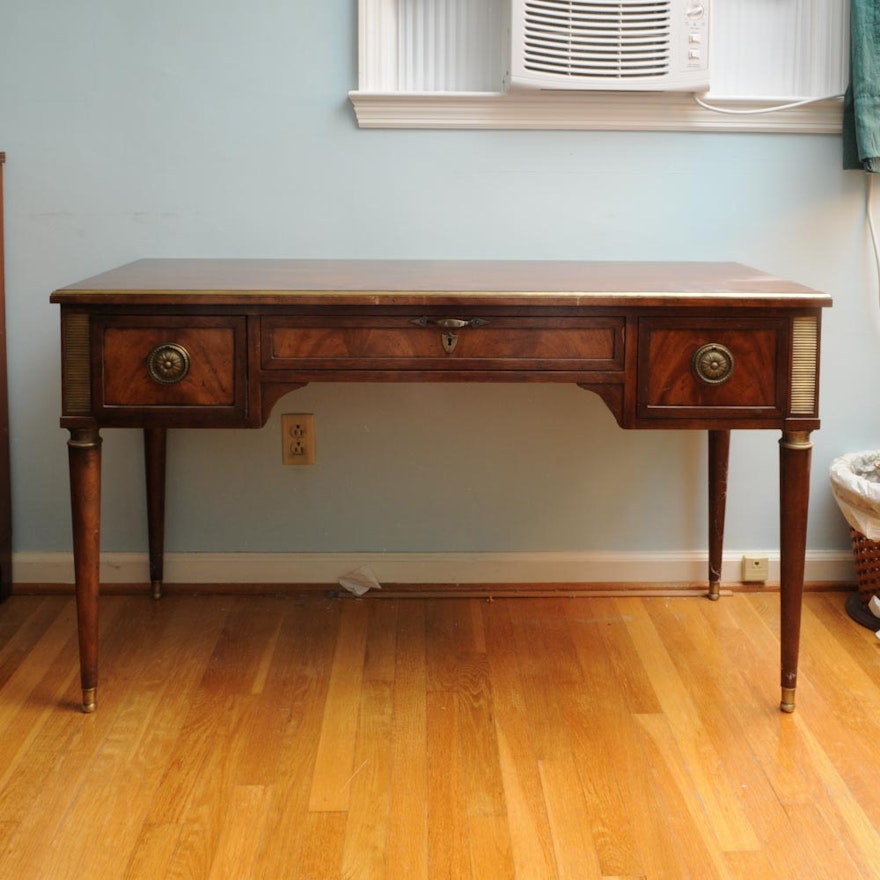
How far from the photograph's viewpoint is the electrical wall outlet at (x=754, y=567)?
8.80 ft

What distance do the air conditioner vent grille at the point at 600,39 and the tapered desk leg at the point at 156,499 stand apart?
1.07 m

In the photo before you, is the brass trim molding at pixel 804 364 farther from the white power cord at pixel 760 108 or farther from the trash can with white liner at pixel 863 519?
the white power cord at pixel 760 108

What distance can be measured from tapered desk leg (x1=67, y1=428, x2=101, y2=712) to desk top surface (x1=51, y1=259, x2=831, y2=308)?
25 centimetres

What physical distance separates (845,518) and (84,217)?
1745 mm

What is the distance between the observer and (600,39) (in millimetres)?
2414

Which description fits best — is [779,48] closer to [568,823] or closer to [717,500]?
[717,500]

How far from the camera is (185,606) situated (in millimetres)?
2578

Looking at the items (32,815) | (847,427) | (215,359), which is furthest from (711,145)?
(32,815)

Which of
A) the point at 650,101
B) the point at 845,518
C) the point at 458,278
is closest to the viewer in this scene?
the point at 458,278

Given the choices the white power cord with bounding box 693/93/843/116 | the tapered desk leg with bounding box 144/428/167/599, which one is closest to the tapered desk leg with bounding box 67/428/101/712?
the tapered desk leg with bounding box 144/428/167/599

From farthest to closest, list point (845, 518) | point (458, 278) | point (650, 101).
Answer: point (845, 518), point (650, 101), point (458, 278)

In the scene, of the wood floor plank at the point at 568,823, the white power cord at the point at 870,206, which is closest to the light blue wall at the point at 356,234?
the white power cord at the point at 870,206

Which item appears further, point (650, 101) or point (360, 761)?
point (650, 101)

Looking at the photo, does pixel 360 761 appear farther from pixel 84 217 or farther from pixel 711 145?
pixel 711 145
